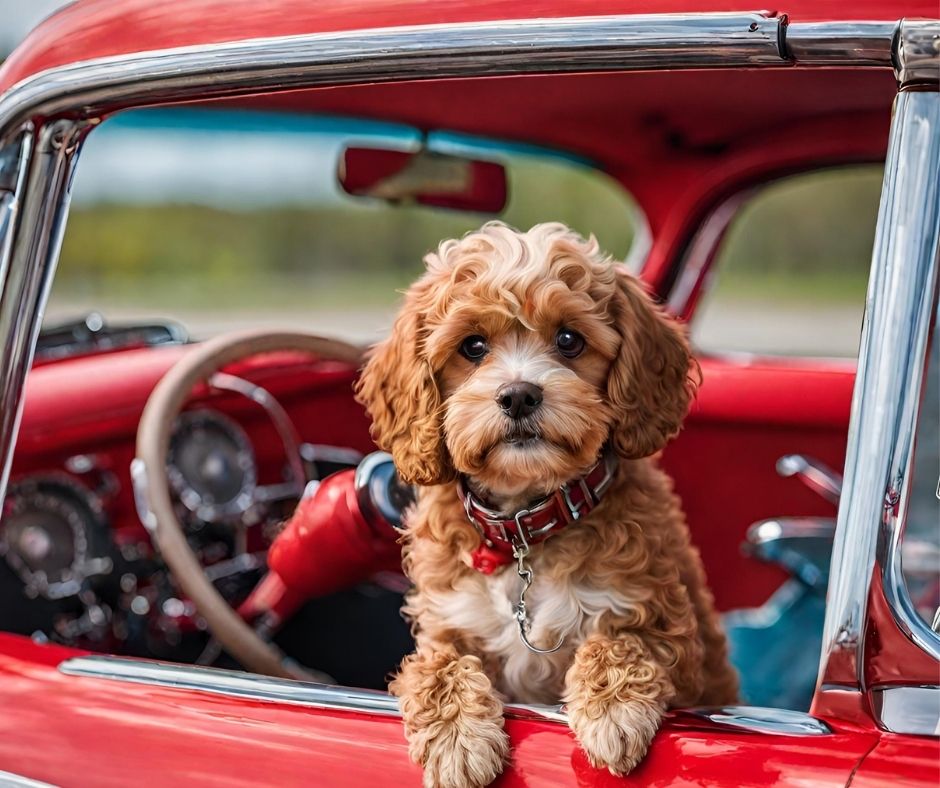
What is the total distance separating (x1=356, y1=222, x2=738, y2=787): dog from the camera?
73.9 inches

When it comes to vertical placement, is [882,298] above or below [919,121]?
below

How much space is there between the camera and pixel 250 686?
1693 millimetres

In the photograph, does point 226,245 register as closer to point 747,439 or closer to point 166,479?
point 747,439

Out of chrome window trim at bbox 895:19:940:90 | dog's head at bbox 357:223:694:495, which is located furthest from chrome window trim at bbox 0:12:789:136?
dog's head at bbox 357:223:694:495

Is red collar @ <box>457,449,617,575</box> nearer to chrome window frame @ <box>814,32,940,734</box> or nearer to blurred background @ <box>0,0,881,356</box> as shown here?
chrome window frame @ <box>814,32,940,734</box>

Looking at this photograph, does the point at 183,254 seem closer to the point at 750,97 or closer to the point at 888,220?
the point at 750,97

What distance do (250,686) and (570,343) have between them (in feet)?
2.50

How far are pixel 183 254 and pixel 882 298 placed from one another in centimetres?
2315

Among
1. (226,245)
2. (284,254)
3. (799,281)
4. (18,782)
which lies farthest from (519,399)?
(226,245)

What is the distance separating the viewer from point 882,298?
1.38 m

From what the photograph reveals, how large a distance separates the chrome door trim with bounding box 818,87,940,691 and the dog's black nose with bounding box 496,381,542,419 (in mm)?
615

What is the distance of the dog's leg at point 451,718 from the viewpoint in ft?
4.99

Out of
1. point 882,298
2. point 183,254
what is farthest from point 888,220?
point 183,254

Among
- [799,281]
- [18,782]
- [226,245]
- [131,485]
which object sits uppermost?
[131,485]
